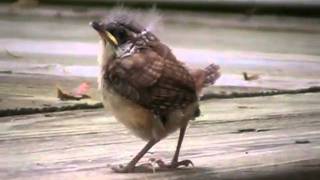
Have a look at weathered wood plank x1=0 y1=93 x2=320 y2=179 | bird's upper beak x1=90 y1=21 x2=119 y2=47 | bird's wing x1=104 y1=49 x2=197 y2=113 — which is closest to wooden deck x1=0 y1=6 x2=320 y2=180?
weathered wood plank x1=0 y1=93 x2=320 y2=179

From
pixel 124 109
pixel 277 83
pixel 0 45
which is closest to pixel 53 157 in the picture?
pixel 124 109

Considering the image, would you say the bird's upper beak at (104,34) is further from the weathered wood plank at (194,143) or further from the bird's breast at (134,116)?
the weathered wood plank at (194,143)

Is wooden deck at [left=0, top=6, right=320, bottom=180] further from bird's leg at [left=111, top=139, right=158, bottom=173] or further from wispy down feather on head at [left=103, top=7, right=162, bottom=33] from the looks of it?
wispy down feather on head at [left=103, top=7, right=162, bottom=33]

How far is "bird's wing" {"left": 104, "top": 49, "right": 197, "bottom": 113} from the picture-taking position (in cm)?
169

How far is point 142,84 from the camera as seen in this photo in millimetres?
1688

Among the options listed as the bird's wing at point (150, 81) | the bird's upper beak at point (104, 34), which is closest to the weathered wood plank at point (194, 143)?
the bird's wing at point (150, 81)

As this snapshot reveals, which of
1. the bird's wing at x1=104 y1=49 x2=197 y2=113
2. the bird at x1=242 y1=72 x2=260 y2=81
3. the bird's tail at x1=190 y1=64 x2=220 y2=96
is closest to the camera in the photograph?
the bird's wing at x1=104 y1=49 x2=197 y2=113

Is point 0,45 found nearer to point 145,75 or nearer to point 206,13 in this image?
point 206,13

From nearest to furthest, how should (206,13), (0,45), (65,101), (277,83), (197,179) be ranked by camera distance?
1. (197,179)
2. (65,101)
3. (277,83)
4. (0,45)
5. (206,13)

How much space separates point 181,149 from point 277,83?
78cm

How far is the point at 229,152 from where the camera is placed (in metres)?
1.84

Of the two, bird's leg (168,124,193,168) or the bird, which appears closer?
bird's leg (168,124,193,168)

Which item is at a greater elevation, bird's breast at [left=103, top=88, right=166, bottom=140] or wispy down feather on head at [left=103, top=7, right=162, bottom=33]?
wispy down feather on head at [left=103, top=7, right=162, bottom=33]

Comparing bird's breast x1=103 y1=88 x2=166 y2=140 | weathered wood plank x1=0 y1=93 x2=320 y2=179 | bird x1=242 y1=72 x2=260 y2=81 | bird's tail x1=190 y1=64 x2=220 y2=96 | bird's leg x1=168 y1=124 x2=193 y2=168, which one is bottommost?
bird x1=242 y1=72 x2=260 y2=81
